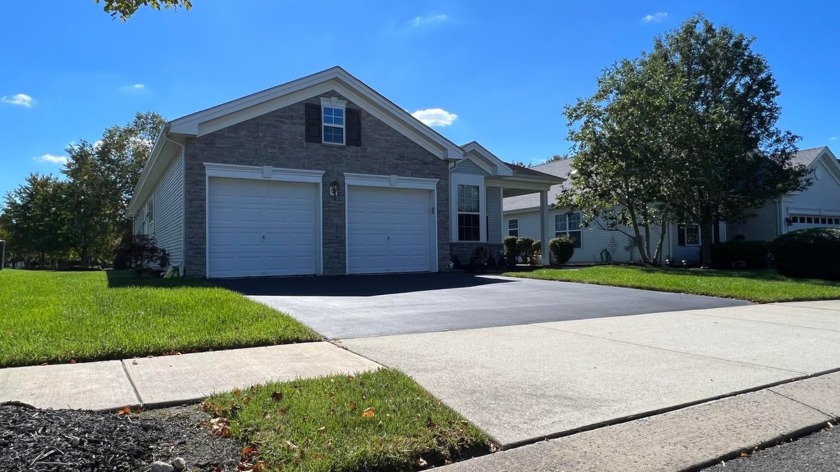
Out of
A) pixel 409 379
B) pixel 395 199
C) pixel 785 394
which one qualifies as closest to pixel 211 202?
pixel 395 199

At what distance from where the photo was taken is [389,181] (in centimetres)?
1642

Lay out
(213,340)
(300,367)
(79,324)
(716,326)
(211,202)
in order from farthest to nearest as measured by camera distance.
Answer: (211,202) < (716,326) < (79,324) < (213,340) < (300,367)

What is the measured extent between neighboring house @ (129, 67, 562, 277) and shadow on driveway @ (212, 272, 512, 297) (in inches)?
35.6

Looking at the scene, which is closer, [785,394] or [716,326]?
[785,394]

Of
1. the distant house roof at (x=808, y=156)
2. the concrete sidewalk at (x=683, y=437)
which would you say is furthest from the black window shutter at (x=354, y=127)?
the distant house roof at (x=808, y=156)

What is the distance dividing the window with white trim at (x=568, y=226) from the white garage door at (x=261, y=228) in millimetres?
15757

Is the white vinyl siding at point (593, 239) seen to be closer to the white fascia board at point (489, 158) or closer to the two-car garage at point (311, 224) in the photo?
the white fascia board at point (489, 158)

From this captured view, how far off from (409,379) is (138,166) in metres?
44.0

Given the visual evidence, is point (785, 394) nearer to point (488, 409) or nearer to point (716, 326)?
point (488, 409)

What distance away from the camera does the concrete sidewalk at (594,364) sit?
4.18 metres

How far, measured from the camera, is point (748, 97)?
23.2m

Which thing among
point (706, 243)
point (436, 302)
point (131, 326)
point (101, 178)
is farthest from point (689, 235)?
point (101, 178)

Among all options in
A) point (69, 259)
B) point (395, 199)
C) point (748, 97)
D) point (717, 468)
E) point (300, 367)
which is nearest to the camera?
point (717, 468)

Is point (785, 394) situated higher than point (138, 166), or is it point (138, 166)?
point (138, 166)
